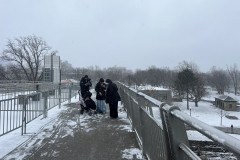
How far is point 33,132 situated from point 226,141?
627cm

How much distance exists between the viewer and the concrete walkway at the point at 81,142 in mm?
4469

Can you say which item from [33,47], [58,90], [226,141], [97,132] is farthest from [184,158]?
[33,47]

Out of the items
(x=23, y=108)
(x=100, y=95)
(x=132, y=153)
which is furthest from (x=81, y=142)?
(x=100, y=95)

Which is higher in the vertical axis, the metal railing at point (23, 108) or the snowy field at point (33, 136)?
the metal railing at point (23, 108)

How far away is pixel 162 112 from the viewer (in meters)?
2.26

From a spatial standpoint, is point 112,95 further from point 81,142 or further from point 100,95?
point 81,142

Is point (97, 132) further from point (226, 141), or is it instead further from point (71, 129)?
point (226, 141)

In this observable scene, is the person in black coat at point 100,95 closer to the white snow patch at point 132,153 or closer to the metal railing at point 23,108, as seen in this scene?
the metal railing at point 23,108

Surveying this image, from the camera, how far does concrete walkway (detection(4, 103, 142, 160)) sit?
14.7ft

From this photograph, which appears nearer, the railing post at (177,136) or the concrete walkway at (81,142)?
the railing post at (177,136)

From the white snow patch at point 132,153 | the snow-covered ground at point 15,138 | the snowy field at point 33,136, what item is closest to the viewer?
the white snow patch at point 132,153

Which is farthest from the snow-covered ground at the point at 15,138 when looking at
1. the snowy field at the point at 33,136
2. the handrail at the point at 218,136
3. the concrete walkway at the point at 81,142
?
the handrail at the point at 218,136

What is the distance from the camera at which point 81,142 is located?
5.35m

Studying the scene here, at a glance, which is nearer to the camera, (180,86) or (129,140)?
(129,140)
